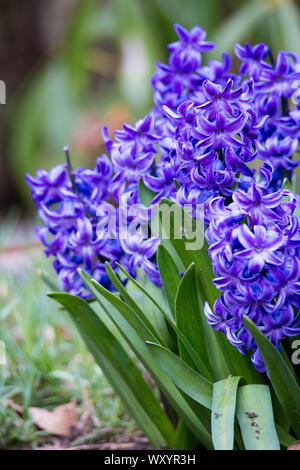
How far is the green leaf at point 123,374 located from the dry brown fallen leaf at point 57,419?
31 cm

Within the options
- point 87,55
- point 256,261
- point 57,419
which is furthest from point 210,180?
point 87,55

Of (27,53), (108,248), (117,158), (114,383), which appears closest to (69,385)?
(114,383)

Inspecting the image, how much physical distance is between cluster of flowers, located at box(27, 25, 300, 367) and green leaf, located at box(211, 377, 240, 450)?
0.19 ft

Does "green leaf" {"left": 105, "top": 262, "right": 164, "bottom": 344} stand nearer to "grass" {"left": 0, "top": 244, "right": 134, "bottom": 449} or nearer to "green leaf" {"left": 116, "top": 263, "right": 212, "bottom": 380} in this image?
"green leaf" {"left": 116, "top": 263, "right": 212, "bottom": 380}

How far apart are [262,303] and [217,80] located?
49 cm

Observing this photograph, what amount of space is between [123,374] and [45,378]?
535 millimetres

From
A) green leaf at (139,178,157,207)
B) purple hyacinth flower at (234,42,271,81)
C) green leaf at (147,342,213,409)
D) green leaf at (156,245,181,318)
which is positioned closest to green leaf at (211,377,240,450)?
green leaf at (147,342,213,409)

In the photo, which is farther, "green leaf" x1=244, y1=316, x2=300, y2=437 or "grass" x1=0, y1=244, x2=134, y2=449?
"grass" x1=0, y1=244, x2=134, y2=449

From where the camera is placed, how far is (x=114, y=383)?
1151mm

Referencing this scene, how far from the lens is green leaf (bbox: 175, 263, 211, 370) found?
3.04ft

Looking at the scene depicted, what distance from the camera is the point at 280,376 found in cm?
90

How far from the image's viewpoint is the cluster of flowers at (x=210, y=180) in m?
0.84

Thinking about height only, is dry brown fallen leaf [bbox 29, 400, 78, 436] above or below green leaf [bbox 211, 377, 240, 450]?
below

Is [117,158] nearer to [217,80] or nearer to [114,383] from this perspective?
[217,80]
